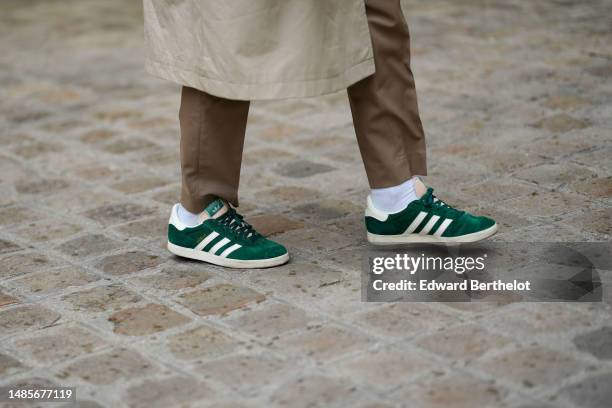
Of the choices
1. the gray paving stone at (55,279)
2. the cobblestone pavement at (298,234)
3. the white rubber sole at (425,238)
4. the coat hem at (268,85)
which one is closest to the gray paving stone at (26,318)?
the cobblestone pavement at (298,234)

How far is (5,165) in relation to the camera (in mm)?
4383

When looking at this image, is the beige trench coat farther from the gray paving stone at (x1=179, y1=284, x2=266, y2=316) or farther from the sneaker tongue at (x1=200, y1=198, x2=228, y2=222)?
the gray paving stone at (x1=179, y1=284, x2=266, y2=316)

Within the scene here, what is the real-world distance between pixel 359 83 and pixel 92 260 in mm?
1009

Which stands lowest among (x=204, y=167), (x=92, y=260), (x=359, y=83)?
(x=92, y=260)

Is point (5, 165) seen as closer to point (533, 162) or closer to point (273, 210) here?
point (273, 210)

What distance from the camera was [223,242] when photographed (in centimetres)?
309

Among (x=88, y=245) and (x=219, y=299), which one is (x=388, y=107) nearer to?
(x=219, y=299)

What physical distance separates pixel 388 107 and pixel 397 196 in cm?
28

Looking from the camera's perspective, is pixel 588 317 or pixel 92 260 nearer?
pixel 588 317

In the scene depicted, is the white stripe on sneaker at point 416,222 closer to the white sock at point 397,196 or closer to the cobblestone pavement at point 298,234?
the white sock at point 397,196

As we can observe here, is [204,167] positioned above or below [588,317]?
above

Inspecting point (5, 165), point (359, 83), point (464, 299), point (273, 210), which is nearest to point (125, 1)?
point (5, 165)

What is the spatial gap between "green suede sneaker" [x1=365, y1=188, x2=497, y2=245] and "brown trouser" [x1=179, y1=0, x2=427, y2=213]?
95 mm

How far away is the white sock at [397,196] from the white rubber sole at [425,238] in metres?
0.09
